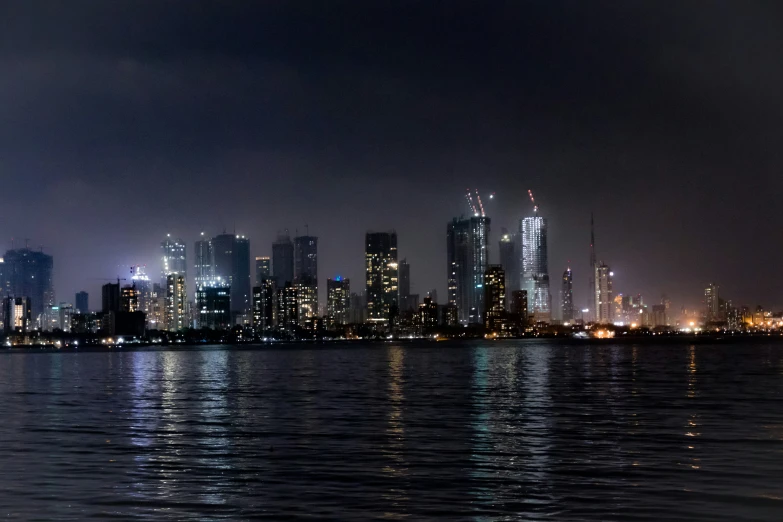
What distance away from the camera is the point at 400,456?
34.0m

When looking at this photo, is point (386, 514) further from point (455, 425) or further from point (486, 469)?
point (455, 425)

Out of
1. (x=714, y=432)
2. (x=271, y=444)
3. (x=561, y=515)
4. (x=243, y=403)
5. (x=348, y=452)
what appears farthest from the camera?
(x=243, y=403)

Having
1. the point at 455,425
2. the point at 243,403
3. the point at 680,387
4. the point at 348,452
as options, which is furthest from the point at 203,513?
the point at 680,387

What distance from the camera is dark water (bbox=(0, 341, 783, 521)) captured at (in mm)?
24594

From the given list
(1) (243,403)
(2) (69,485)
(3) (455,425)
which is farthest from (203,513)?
(1) (243,403)

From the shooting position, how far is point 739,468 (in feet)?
99.1

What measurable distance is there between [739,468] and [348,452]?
45.9 feet

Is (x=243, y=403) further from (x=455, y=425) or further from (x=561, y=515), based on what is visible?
(x=561, y=515)

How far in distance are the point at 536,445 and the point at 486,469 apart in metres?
7.00

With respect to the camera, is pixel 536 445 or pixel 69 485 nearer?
pixel 69 485

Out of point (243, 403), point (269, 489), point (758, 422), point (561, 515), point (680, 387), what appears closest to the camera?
point (561, 515)

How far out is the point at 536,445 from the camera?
122 ft

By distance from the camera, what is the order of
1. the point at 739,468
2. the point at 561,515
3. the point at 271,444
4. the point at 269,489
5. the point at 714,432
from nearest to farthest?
the point at 561,515 → the point at 269,489 → the point at 739,468 → the point at 271,444 → the point at 714,432

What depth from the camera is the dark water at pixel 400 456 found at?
80.7ft
